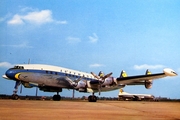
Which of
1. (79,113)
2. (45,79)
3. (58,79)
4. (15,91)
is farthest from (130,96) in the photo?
(79,113)

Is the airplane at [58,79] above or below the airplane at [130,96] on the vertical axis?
above

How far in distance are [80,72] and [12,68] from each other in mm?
9974

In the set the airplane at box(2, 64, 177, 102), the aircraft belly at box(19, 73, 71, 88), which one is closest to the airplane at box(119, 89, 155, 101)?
the airplane at box(2, 64, 177, 102)

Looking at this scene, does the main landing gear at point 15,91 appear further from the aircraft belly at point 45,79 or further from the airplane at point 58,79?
the aircraft belly at point 45,79

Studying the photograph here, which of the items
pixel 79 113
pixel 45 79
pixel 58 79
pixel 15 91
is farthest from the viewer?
pixel 58 79

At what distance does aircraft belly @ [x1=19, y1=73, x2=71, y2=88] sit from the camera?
82.8 feet

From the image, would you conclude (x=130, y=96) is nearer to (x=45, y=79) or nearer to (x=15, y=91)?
(x=45, y=79)

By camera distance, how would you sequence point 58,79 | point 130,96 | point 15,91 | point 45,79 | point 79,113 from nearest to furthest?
point 79,113 → point 15,91 → point 45,79 → point 58,79 → point 130,96

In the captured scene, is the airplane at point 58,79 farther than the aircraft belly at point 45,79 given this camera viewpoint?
No

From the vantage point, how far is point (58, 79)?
27.6 metres

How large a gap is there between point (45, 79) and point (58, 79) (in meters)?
1.79

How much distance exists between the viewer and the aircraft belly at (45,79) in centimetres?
2525

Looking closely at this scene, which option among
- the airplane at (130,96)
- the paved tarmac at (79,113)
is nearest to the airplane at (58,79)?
the paved tarmac at (79,113)

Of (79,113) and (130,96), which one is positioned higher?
(130,96)
